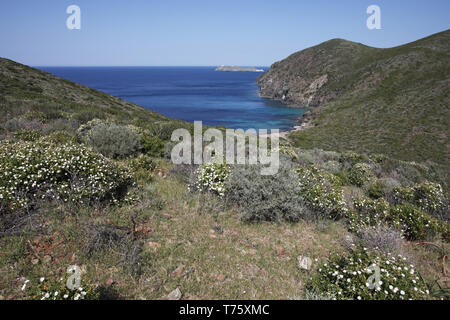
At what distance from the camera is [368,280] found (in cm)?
291

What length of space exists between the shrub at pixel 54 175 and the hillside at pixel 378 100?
2924cm

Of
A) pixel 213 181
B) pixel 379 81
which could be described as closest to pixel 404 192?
pixel 213 181

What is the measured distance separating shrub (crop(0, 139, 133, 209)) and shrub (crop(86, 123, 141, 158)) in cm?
242

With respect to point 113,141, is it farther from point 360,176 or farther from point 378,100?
point 378,100

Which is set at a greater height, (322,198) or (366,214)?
(322,198)

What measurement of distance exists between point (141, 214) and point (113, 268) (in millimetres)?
1361

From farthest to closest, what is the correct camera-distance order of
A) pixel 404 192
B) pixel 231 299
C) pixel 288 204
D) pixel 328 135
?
pixel 328 135 < pixel 404 192 < pixel 288 204 < pixel 231 299

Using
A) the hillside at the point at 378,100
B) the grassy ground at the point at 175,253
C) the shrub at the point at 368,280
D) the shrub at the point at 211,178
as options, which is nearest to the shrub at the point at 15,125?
the grassy ground at the point at 175,253

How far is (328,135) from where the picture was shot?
1463 inches

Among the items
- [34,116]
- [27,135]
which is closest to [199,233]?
[27,135]

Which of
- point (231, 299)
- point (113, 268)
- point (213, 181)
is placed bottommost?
point (231, 299)

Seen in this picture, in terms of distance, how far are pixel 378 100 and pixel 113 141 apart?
5395 cm

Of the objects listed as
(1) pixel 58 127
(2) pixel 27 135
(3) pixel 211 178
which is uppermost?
(1) pixel 58 127

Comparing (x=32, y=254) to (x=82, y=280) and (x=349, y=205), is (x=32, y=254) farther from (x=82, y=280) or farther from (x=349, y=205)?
(x=349, y=205)
